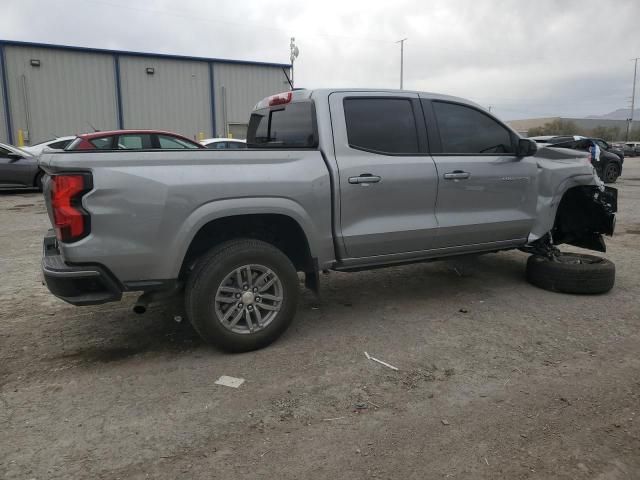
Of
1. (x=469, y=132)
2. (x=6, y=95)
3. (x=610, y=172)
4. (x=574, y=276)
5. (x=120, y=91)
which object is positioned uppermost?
(x=120, y=91)

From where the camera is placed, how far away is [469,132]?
4.99 meters

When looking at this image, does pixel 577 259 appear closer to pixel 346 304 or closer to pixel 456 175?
pixel 456 175

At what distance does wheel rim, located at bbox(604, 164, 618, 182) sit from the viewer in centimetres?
1780

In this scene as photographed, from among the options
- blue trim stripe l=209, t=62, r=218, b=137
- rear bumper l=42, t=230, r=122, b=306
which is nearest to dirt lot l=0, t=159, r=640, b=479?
rear bumper l=42, t=230, r=122, b=306

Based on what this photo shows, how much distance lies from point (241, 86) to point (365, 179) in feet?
79.4

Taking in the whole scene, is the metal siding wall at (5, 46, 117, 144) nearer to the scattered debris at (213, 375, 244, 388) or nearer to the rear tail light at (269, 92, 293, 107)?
the rear tail light at (269, 92, 293, 107)

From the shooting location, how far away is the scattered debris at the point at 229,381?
11.2 ft

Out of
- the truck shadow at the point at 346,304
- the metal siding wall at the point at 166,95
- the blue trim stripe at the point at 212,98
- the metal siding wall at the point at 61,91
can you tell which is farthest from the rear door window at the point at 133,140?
the blue trim stripe at the point at 212,98

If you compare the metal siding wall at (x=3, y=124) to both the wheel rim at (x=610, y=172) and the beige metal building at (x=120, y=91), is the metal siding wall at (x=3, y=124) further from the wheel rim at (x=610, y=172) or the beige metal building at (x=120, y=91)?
the wheel rim at (x=610, y=172)

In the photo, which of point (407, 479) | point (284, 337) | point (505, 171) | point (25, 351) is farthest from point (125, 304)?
point (505, 171)

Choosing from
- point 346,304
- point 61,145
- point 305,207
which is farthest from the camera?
point 61,145

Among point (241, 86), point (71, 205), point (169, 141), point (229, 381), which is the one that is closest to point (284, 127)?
point (71, 205)

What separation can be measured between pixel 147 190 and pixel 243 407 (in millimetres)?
1513

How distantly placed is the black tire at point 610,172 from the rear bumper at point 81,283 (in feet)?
59.9
